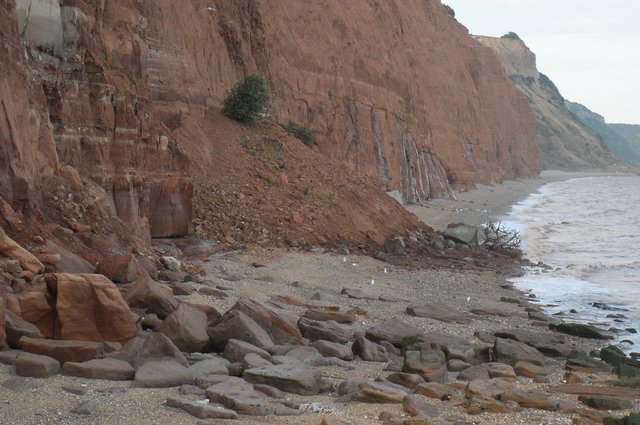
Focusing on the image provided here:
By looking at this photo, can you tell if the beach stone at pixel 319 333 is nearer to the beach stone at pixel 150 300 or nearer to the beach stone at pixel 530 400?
the beach stone at pixel 150 300

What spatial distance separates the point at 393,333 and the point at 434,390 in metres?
2.82

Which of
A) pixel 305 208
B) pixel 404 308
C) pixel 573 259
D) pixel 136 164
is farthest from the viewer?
pixel 573 259

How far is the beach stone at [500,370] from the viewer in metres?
10.6

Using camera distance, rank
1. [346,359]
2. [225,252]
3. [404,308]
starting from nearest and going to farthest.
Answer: [346,359], [404,308], [225,252]

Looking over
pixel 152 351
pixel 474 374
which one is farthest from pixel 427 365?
pixel 152 351

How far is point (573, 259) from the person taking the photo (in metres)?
26.5

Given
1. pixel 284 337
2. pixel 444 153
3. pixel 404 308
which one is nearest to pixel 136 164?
pixel 404 308

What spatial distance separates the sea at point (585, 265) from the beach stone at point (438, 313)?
2.54 meters

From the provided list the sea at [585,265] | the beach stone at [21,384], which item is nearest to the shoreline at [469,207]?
the sea at [585,265]

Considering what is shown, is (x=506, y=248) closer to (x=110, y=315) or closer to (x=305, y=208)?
(x=305, y=208)

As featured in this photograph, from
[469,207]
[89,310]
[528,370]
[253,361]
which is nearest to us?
[253,361]

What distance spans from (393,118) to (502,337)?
2821cm

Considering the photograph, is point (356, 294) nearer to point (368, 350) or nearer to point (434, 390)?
point (368, 350)

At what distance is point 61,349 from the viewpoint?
331 inches
